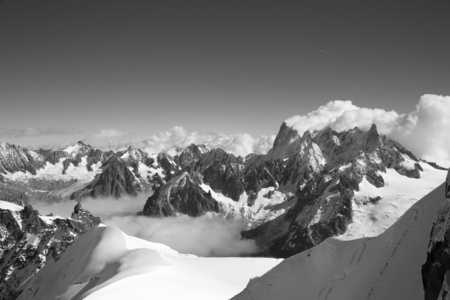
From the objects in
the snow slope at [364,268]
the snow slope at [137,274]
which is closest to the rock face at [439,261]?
the snow slope at [364,268]

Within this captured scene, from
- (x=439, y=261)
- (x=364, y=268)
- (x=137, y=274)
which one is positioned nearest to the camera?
(x=439, y=261)

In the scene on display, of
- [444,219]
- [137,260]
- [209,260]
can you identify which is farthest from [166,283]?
[444,219]

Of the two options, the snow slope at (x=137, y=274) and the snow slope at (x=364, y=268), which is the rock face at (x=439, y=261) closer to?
the snow slope at (x=364, y=268)

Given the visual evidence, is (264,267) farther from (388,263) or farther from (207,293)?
(388,263)

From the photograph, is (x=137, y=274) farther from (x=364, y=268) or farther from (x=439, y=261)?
(x=439, y=261)

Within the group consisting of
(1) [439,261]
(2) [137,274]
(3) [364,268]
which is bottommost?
(2) [137,274]

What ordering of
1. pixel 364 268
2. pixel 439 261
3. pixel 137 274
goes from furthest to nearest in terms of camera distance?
1. pixel 137 274
2. pixel 364 268
3. pixel 439 261

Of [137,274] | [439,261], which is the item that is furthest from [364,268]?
[137,274]
